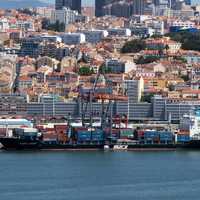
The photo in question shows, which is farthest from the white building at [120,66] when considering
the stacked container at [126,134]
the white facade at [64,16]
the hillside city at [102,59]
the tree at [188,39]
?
the stacked container at [126,134]

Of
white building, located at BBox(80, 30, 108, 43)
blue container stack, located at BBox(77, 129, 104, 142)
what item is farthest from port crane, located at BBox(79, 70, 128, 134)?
white building, located at BBox(80, 30, 108, 43)

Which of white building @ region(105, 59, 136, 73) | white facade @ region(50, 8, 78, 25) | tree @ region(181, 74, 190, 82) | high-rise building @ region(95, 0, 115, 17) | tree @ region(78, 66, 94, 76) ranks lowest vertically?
tree @ region(181, 74, 190, 82)

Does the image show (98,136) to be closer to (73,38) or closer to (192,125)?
(192,125)

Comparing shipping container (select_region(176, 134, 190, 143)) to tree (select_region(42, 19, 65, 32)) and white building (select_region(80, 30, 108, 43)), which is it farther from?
tree (select_region(42, 19, 65, 32))

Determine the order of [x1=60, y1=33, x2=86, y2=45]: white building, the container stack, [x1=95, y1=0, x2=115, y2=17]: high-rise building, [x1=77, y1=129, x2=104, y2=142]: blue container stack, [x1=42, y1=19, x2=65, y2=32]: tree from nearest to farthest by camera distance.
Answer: [x1=77, y1=129, x2=104, y2=142]: blue container stack
the container stack
[x1=60, y1=33, x2=86, y2=45]: white building
[x1=42, y1=19, x2=65, y2=32]: tree
[x1=95, y1=0, x2=115, y2=17]: high-rise building

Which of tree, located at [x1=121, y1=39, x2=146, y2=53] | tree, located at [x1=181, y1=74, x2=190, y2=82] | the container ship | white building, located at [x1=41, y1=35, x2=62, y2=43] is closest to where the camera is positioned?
the container ship

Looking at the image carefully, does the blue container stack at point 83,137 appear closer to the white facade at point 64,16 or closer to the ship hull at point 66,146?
the ship hull at point 66,146

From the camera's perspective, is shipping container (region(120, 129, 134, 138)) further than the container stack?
Yes
